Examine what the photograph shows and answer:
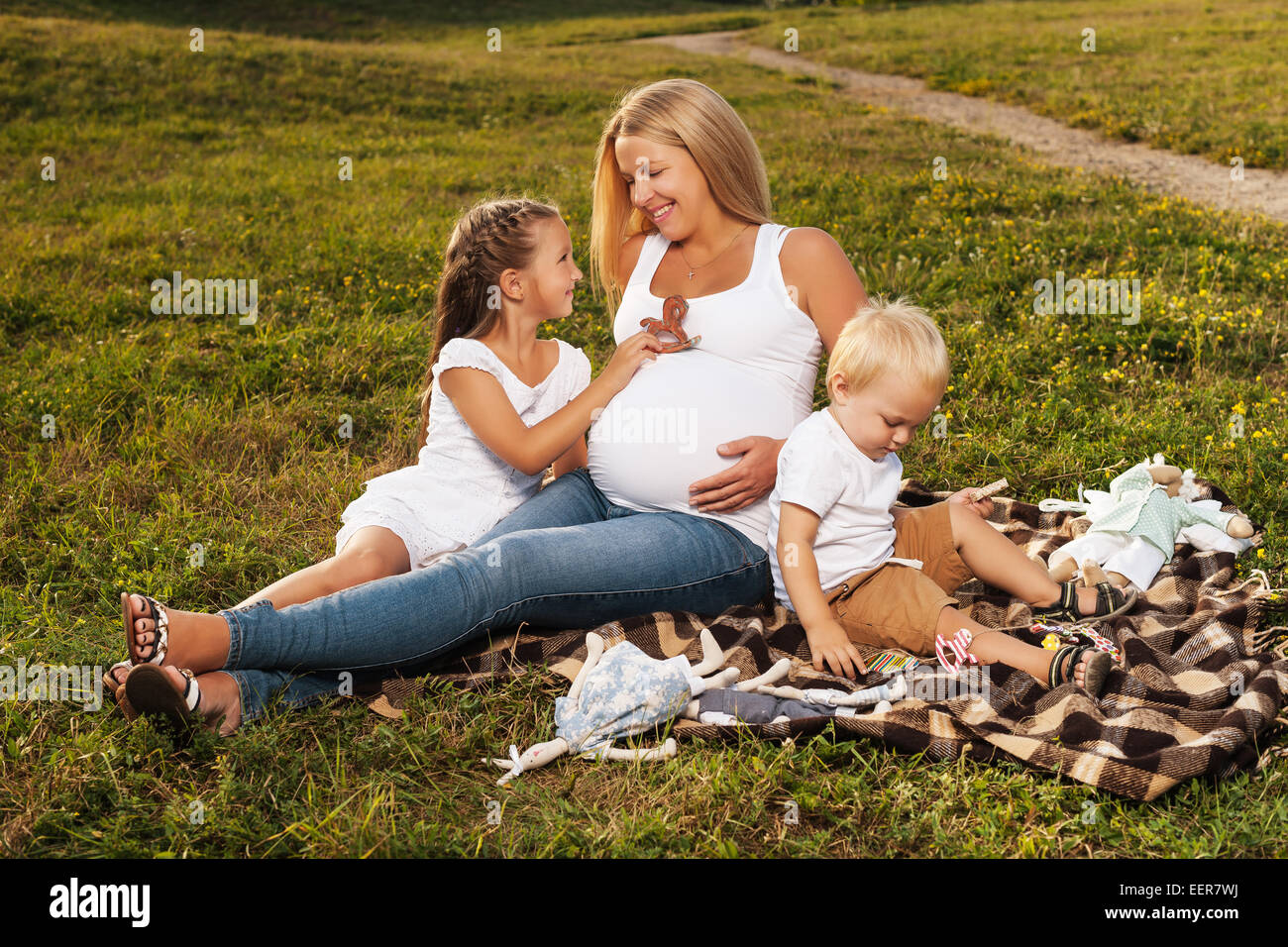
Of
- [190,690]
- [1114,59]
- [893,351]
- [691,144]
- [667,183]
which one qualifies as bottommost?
[190,690]

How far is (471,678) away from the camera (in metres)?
2.85

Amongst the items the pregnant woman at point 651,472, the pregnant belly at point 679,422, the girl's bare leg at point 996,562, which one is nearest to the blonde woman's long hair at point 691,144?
the pregnant woman at point 651,472

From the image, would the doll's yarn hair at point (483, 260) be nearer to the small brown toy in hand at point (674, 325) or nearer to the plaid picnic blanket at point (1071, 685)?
the small brown toy in hand at point (674, 325)

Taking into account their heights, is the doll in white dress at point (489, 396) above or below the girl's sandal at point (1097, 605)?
above

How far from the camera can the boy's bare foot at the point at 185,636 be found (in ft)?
7.99

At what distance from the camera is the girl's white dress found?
10.6 feet

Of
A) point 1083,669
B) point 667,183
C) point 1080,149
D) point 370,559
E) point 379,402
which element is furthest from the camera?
point 1080,149

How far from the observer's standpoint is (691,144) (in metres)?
3.37

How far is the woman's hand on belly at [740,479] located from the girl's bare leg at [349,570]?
35.5 inches

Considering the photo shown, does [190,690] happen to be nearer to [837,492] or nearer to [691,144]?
[837,492]

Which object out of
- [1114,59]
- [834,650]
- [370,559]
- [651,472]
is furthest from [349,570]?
[1114,59]

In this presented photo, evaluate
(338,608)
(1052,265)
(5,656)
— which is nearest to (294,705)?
(338,608)

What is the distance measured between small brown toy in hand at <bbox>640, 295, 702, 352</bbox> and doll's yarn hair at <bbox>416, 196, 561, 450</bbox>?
1.50 feet

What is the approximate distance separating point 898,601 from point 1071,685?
51cm
